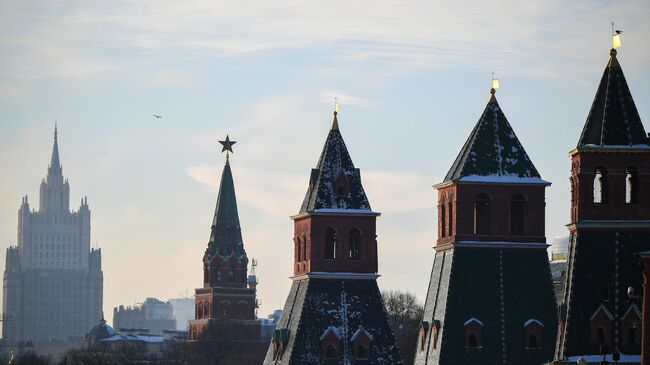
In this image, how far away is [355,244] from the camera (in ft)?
405

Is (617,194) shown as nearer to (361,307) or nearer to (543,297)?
(543,297)

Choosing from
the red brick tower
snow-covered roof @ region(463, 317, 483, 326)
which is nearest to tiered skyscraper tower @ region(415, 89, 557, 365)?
snow-covered roof @ region(463, 317, 483, 326)

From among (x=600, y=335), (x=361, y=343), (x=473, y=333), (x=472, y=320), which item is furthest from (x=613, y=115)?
(x=361, y=343)

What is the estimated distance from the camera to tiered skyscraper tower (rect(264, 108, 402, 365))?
120 m

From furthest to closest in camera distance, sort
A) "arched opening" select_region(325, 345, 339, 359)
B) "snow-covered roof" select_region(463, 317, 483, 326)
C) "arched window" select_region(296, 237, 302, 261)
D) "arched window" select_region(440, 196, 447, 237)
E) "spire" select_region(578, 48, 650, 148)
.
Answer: "arched window" select_region(296, 237, 302, 261) < "arched opening" select_region(325, 345, 339, 359) < "arched window" select_region(440, 196, 447, 237) < "snow-covered roof" select_region(463, 317, 483, 326) < "spire" select_region(578, 48, 650, 148)

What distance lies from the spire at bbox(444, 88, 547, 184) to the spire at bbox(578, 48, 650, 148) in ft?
33.4

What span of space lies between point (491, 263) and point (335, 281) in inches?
570

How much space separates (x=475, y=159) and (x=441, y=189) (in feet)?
9.28

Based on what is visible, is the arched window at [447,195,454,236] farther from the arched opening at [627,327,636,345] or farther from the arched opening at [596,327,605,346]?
the arched opening at [627,327,636,345]

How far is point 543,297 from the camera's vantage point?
4343 inches

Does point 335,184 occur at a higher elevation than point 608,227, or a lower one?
higher

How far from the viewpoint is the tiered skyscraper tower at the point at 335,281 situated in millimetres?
120500

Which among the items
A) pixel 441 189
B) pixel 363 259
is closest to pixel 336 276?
pixel 363 259

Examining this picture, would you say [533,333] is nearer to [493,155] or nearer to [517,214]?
[517,214]
